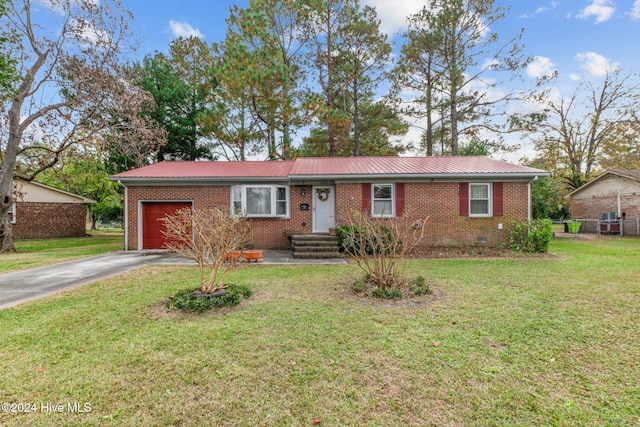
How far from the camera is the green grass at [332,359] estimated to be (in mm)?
2287

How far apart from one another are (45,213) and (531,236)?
27.3 metres

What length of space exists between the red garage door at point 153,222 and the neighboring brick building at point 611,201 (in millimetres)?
25735

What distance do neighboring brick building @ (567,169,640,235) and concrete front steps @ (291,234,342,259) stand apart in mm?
19581

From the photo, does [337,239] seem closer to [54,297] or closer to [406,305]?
[406,305]

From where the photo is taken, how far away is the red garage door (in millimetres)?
11680

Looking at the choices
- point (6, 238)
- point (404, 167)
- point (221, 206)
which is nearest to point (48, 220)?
point (6, 238)

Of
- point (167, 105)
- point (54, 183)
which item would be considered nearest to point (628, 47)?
point (167, 105)

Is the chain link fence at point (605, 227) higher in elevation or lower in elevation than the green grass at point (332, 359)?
higher

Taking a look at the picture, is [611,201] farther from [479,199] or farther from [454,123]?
[479,199]

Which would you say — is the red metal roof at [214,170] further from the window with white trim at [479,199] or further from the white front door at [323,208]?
the window with white trim at [479,199]

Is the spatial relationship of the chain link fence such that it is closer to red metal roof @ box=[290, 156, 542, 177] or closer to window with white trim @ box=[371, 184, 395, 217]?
red metal roof @ box=[290, 156, 542, 177]

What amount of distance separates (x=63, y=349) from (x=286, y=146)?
1564 centimetres

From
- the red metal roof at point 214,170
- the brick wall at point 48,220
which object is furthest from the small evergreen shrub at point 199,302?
the brick wall at point 48,220

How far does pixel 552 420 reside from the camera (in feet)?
7.17
